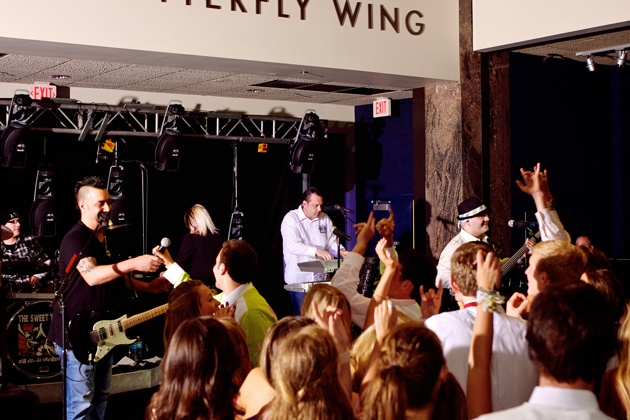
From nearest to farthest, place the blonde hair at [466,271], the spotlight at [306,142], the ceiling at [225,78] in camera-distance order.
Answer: the blonde hair at [466,271] → the ceiling at [225,78] → the spotlight at [306,142]

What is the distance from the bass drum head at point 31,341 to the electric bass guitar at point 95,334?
9.69 feet

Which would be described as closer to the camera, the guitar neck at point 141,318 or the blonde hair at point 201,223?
the guitar neck at point 141,318

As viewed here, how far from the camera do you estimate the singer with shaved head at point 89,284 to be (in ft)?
15.1

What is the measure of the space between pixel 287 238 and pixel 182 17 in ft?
11.0

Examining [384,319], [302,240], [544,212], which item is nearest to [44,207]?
[302,240]

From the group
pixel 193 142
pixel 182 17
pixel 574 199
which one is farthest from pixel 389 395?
pixel 193 142

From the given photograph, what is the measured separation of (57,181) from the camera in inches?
352

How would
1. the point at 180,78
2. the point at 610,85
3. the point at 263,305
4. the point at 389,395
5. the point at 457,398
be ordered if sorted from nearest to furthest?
the point at 389,395 < the point at 457,398 < the point at 263,305 < the point at 180,78 < the point at 610,85

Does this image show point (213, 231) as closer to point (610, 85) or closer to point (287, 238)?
point (287, 238)

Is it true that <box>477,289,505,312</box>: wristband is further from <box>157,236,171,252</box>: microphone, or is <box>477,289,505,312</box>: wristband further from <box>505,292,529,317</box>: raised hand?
<box>157,236,171,252</box>: microphone

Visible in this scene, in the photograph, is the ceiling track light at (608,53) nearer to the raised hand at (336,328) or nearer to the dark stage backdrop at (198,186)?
the dark stage backdrop at (198,186)

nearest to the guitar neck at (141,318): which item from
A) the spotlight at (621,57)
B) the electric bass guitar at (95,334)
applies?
the electric bass guitar at (95,334)

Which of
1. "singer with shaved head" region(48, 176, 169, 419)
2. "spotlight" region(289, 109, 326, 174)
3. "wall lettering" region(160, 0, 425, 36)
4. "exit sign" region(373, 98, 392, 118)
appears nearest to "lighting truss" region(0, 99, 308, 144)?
"spotlight" region(289, 109, 326, 174)

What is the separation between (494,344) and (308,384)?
877 mm
